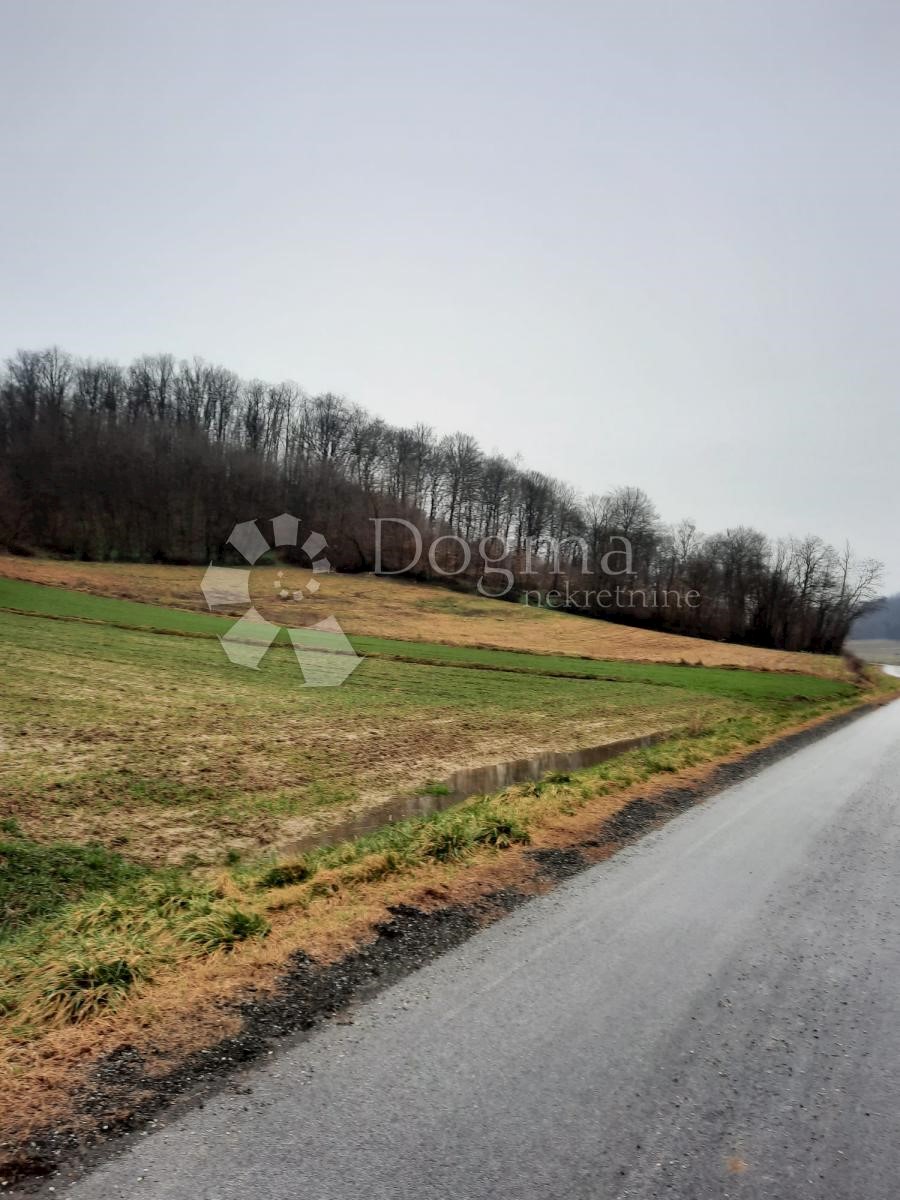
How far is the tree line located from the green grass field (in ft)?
143

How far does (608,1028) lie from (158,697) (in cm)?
1597

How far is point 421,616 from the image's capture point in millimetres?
59688

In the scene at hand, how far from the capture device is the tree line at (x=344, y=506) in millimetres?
72000

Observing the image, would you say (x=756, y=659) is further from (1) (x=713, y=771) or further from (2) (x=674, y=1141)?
(2) (x=674, y=1141)

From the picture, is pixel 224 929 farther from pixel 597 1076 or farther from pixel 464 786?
pixel 464 786

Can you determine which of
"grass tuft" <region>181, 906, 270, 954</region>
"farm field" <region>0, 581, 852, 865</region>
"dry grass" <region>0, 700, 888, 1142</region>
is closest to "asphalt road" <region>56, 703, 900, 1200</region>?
"dry grass" <region>0, 700, 888, 1142</region>

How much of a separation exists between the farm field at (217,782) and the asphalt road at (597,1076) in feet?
4.26

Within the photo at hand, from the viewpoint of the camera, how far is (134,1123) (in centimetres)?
341

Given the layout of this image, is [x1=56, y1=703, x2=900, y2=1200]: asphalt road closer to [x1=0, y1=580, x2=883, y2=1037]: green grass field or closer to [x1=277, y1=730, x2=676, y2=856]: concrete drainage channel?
[x1=0, y1=580, x2=883, y2=1037]: green grass field

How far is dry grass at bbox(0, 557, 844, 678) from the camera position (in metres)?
49.2

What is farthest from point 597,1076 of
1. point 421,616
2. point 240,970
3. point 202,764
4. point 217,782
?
point 421,616

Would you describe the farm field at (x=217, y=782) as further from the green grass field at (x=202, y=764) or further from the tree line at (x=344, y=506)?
the tree line at (x=344, y=506)

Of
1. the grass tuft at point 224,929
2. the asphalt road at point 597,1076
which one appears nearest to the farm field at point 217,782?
the grass tuft at point 224,929

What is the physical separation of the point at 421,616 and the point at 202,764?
155 ft
